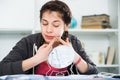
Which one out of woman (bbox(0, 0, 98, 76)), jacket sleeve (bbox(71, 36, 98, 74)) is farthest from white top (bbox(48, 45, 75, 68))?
jacket sleeve (bbox(71, 36, 98, 74))

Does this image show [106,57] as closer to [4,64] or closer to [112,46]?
[112,46]

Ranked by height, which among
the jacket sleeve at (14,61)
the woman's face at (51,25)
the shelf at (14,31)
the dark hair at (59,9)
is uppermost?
the dark hair at (59,9)

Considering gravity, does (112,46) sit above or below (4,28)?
below

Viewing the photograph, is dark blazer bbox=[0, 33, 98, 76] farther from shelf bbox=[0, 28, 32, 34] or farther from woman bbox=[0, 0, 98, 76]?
shelf bbox=[0, 28, 32, 34]

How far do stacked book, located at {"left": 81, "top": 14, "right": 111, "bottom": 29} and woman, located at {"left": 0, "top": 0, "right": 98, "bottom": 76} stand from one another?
1601 mm

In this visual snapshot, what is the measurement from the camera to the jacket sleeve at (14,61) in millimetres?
1235

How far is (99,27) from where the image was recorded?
301cm

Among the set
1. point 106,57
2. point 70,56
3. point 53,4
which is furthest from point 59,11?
point 106,57

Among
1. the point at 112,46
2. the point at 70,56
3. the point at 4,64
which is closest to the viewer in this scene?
the point at 70,56

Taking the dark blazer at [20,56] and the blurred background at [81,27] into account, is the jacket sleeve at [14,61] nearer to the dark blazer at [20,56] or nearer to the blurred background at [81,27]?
the dark blazer at [20,56]

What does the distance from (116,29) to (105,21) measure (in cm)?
16

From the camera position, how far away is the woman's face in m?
1.30

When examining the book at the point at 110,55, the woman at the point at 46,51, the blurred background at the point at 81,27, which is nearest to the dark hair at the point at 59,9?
the woman at the point at 46,51

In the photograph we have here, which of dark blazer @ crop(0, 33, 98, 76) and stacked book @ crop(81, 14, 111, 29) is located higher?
stacked book @ crop(81, 14, 111, 29)
